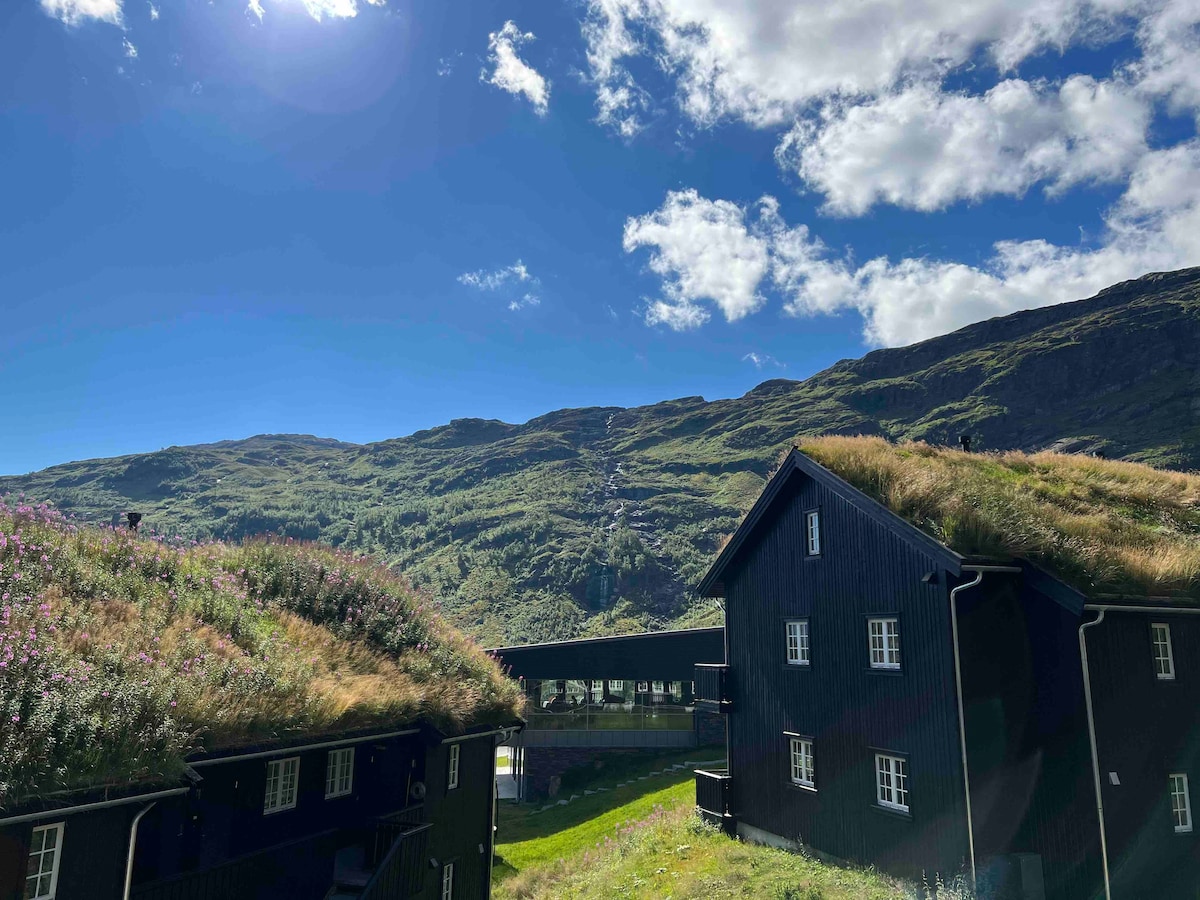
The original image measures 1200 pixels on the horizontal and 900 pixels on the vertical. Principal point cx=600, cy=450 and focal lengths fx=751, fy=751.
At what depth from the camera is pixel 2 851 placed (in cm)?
851

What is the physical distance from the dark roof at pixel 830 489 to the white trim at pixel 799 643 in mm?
3230

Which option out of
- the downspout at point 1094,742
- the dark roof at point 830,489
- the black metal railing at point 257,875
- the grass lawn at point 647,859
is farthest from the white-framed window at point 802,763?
the black metal railing at point 257,875

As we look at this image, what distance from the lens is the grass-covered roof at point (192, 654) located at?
930 centimetres

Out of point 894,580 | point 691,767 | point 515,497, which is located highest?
point 515,497

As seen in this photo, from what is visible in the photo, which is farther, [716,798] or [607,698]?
[607,698]

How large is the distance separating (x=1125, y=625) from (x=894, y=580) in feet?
15.7

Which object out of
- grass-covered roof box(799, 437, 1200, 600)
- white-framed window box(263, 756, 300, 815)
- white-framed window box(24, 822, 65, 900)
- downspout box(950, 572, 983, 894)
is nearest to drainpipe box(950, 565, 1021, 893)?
downspout box(950, 572, 983, 894)

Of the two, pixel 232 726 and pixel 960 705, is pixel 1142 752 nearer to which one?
pixel 960 705

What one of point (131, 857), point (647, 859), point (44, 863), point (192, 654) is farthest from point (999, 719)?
point (44, 863)

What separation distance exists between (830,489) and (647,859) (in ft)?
40.5

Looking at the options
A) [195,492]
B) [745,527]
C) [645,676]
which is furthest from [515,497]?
[745,527]

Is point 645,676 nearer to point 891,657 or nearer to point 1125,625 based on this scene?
point 891,657

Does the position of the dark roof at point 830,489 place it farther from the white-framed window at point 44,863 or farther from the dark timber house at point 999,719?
the white-framed window at point 44,863

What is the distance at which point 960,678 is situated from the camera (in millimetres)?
15781
